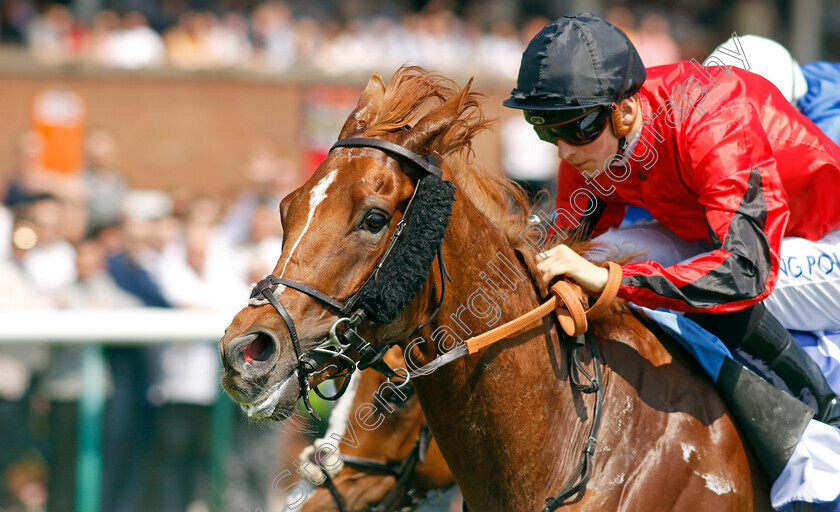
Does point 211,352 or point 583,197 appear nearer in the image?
point 583,197

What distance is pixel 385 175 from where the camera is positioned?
2.35 metres

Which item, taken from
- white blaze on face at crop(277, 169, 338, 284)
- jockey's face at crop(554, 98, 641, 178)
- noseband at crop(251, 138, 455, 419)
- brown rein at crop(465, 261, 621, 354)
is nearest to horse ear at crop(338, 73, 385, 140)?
noseband at crop(251, 138, 455, 419)

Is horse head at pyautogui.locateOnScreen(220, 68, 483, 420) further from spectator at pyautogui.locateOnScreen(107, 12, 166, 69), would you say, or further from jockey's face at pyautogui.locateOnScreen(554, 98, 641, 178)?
spectator at pyautogui.locateOnScreen(107, 12, 166, 69)

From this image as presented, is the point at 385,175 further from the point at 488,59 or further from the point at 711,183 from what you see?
the point at 488,59

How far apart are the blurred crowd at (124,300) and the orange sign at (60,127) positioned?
208 millimetres

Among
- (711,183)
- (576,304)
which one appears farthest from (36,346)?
(711,183)

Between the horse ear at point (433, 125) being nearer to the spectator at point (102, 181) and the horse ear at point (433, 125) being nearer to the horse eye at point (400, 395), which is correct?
the horse eye at point (400, 395)

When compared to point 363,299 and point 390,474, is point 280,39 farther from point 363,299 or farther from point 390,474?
point 363,299

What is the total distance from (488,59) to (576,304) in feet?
29.3

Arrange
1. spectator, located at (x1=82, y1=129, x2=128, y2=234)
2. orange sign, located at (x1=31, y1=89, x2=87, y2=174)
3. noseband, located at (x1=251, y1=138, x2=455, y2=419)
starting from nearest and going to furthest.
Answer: noseband, located at (x1=251, y1=138, x2=455, y2=419)
spectator, located at (x1=82, y1=129, x2=128, y2=234)
orange sign, located at (x1=31, y1=89, x2=87, y2=174)

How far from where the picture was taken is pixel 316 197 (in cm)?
230

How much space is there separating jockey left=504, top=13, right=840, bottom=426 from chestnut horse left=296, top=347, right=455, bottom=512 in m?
1.11

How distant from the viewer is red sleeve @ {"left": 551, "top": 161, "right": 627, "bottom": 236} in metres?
3.25

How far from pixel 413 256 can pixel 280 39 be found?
27.4 ft
